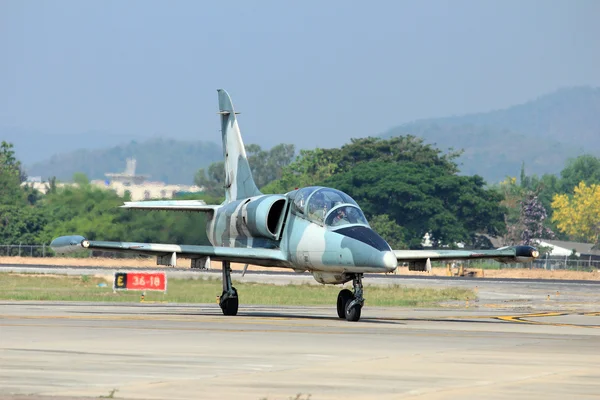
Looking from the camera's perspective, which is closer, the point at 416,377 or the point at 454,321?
the point at 416,377

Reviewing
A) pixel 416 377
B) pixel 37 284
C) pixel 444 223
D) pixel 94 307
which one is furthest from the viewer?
pixel 444 223

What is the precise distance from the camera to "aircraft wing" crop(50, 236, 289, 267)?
96.3ft

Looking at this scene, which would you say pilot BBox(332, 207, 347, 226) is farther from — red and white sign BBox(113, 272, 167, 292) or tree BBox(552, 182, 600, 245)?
tree BBox(552, 182, 600, 245)

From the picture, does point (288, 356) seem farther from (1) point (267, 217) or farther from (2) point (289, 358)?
(1) point (267, 217)

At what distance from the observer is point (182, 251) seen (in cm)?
3025

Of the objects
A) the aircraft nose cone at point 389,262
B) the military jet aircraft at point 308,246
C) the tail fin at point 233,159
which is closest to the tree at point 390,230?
the tail fin at point 233,159

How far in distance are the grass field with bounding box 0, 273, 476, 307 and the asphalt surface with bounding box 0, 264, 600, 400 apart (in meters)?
12.5

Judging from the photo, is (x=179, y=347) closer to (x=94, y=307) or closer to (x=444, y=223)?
(x=94, y=307)

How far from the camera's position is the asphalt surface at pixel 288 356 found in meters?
14.4

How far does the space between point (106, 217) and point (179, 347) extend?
54.4 meters

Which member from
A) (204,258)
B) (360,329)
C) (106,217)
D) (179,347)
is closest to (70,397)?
(179,347)

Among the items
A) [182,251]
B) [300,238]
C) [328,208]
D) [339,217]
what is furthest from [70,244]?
[339,217]

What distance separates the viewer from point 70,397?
13.4m

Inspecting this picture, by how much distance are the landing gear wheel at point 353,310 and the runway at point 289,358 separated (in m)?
0.58
